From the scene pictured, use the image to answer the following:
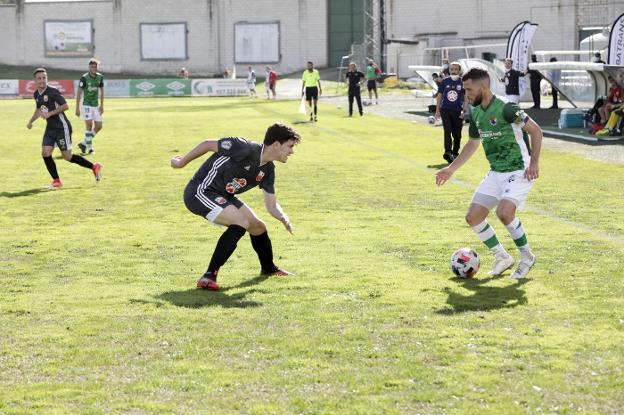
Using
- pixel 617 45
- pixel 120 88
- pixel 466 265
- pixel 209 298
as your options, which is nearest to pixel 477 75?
pixel 466 265

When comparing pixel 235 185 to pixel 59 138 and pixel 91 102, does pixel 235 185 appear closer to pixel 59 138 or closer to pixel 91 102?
pixel 59 138

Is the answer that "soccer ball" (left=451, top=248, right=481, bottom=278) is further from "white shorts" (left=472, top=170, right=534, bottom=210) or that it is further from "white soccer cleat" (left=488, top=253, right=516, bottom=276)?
"white shorts" (left=472, top=170, right=534, bottom=210)

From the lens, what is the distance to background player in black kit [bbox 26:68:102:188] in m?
17.9

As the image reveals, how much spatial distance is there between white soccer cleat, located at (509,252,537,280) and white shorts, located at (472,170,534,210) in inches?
19.4

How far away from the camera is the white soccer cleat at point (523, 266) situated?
9898 millimetres

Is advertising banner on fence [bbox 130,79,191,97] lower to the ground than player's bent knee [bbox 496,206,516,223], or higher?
higher

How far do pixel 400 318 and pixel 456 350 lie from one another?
3.57 feet

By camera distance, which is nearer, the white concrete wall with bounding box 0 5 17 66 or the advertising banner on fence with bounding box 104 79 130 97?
the advertising banner on fence with bounding box 104 79 130 97

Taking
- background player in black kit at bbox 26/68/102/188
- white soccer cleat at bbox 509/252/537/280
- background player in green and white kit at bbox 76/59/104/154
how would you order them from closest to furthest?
1. white soccer cleat at bbox 509/252/537/280
2. background player in black kit at bbox 26/68/102/188
3. background player in green and white kit at bbox 76/59/104/154

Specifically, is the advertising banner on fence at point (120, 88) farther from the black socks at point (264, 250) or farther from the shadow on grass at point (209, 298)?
the shadow on grass at point (209, 298)

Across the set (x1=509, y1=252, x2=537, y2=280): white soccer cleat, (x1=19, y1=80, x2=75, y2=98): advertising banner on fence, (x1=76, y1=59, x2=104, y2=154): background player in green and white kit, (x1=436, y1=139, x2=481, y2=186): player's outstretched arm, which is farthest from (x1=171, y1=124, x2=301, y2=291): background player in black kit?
(x1=19, y1=80, x2=75, y2=98): advertising banner on fence

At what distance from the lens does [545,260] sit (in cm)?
1090

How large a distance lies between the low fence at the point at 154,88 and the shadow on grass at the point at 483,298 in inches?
2147

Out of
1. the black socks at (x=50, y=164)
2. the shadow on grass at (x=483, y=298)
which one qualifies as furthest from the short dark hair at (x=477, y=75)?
the black socks at (x=50, y=164)
